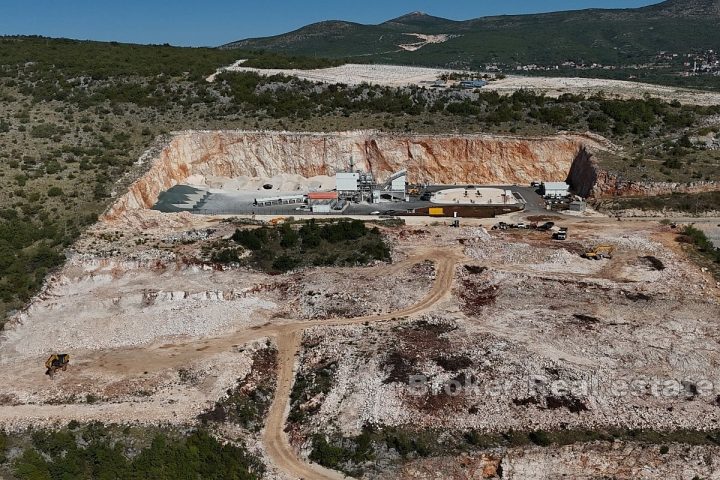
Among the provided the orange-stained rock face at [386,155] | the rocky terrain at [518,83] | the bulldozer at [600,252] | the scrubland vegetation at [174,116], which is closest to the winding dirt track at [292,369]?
the bulldozer at [600,252]

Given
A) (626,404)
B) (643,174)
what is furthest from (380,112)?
(626,404)

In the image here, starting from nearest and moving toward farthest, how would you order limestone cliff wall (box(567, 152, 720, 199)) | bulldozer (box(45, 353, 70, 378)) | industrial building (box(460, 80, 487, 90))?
bulldozer (box(45, 353, 70, 378)), limestone cliff wall (box(567, 152, 720, 199)), industrial building (box(460, 80, 487, 90))

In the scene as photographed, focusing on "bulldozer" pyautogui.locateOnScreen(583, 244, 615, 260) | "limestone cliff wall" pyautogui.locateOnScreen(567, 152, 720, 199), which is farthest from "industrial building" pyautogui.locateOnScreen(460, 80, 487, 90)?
"bulldozer" pyautogui.locateOnScreen(583, 244, 615, 260)

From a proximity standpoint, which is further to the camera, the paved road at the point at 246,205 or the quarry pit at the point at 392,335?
the paved road at the point at 246,205

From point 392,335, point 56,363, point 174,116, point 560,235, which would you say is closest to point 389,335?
point 392,335

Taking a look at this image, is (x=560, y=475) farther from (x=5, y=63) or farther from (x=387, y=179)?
(x=5, y=63)

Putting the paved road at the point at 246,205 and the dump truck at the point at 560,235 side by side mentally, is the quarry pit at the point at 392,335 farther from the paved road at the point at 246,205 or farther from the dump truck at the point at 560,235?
the paved road at the point at 246,205

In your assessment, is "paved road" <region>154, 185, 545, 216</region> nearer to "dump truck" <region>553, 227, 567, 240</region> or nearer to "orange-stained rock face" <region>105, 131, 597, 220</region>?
"orange-stained rock face" <region>105, 131, 597, 220</region>
